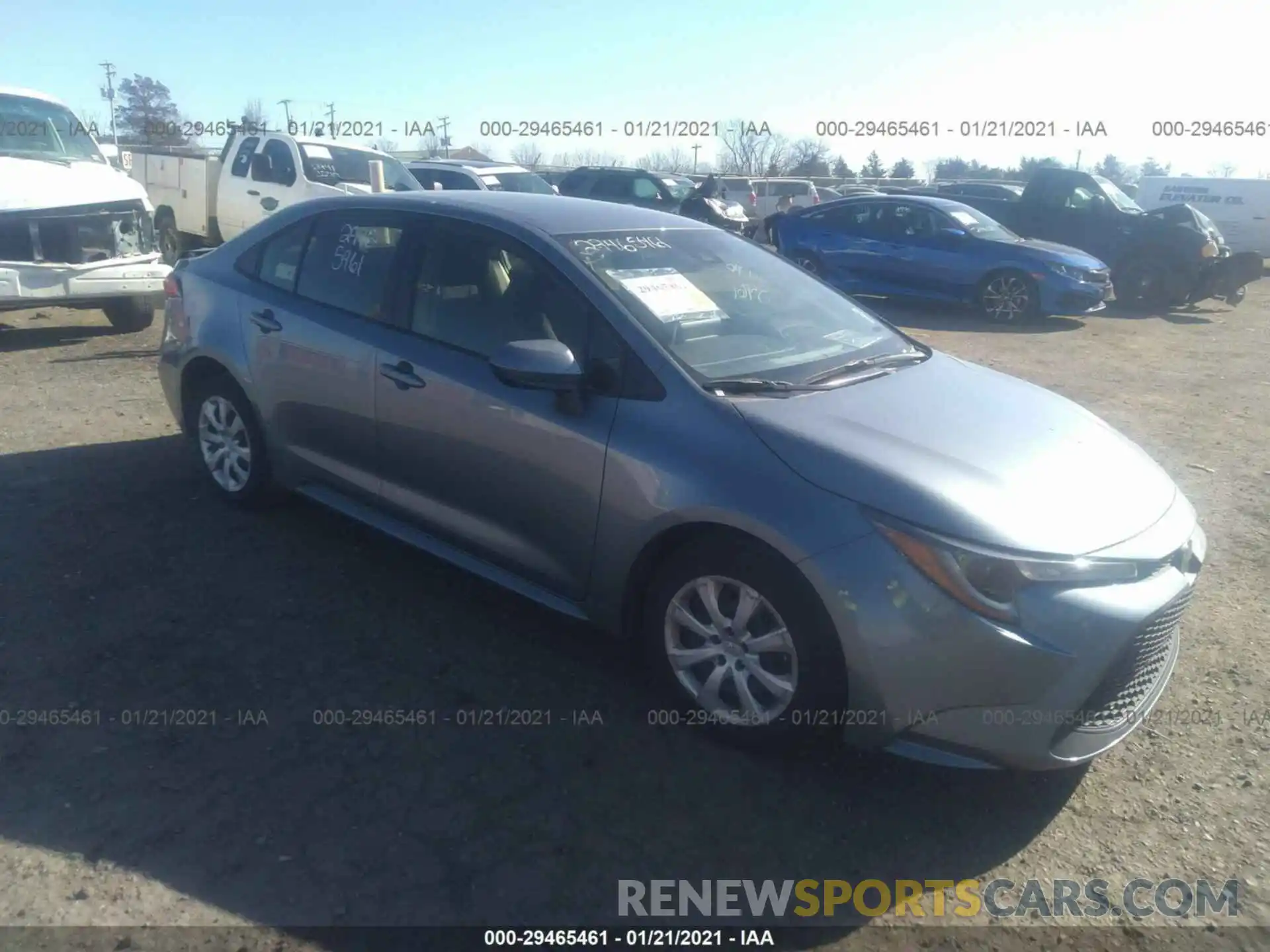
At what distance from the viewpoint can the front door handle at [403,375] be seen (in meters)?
4.00

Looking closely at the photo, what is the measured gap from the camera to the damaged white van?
8.43 meters

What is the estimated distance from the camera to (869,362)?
3.93 m

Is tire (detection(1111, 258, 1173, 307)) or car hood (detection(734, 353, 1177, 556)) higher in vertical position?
car hood (detection(734, 353, 1177, 556))

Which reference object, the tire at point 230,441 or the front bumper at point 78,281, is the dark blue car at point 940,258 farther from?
the tire at point 230,441

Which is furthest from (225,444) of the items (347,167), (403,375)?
(347,167)

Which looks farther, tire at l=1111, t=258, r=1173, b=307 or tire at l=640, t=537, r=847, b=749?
tire at l=1111, t=258, r=1173, b=307

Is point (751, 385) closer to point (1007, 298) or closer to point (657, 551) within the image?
point (657, 551)

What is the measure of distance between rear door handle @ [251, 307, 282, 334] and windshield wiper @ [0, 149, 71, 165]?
237 inches

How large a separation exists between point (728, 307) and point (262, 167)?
1139cm

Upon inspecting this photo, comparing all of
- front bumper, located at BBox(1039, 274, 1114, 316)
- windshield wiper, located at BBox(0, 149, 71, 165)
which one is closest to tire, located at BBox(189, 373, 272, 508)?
windshield wiper, located at BBox(0, 149, 71, 165)

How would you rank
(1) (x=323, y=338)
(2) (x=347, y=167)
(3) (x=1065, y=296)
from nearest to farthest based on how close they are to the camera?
(1) (x=323, y=338) → (3) (x=1065, y=296) → (2) (x=347, y=167)

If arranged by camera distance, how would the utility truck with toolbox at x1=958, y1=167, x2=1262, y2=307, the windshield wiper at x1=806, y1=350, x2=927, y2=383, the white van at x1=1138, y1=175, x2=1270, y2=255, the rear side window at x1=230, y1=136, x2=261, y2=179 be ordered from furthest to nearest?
1. the white van at x1=1138, y1=175, x2=1270, y2=255
2. the utility truck with toolbox at x1=958, y1=167, x2=1262, y2=307
3. the rear side window at x1=230, y1=136, x2=261, y2=179
4. the windshield wiper at x1=806, y1=350, x2=927, y2=383

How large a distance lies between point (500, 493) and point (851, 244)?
37.0 feet

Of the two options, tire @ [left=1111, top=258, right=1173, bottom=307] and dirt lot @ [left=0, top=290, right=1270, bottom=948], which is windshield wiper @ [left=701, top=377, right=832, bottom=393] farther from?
tire @ [left=1111, top=258, right=1173, bottom=307]
